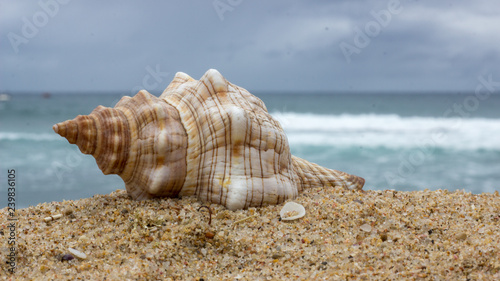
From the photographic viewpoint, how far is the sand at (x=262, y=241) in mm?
3068

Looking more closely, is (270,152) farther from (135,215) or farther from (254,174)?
(135,215)

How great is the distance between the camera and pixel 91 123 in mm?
4184

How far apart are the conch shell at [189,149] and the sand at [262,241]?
164mm

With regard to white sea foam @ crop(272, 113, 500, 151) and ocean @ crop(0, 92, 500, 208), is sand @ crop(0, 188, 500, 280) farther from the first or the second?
white sea foam @ crop(272, 113, 500, 151)

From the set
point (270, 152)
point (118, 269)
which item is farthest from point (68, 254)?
point (270, 152)

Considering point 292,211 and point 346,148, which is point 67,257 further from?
point 346,148

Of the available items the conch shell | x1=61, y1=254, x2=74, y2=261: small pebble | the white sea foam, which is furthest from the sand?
the white sea foam

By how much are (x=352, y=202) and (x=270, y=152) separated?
0.93 meters

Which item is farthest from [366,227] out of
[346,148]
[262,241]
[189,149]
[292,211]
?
[346,148]

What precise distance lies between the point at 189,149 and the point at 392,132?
1681 centimetres

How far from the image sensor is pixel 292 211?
4.11 metres

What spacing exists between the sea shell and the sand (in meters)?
0.05

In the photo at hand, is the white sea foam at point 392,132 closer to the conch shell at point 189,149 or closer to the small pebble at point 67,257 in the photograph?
the conch shell at point 189,149

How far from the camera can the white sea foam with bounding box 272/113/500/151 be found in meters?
16.4
